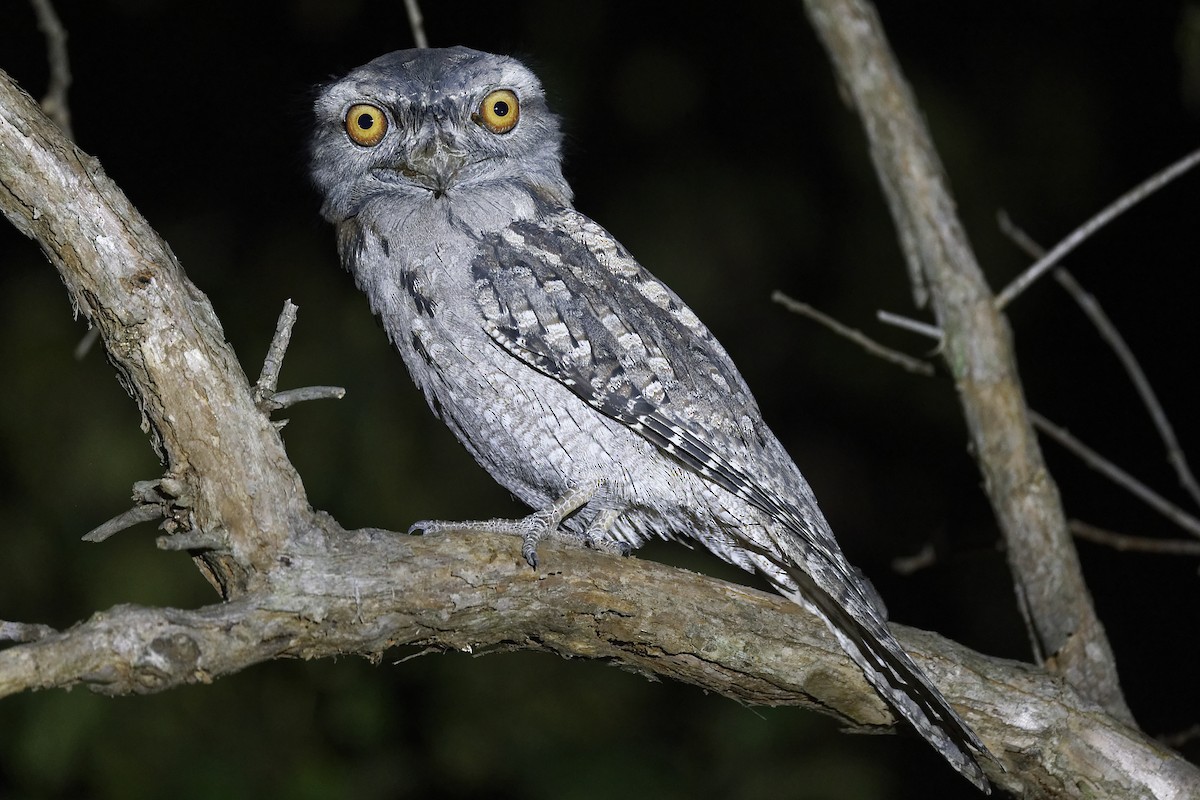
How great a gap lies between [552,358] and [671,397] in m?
0.23

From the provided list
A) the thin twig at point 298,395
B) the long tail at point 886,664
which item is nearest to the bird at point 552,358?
the long tail at point 886,664

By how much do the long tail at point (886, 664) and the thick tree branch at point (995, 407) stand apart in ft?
1.43

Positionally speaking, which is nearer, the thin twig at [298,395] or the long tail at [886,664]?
the thin twig at [298,395]

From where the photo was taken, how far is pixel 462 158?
2.01 meters

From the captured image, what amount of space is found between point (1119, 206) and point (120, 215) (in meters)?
1.81

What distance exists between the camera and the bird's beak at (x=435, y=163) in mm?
1969

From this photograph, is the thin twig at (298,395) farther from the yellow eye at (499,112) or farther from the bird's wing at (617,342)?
the yellow eye at (499,112)

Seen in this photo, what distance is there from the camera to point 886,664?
1.78 meters

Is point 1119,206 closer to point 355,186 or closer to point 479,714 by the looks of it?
point 355,186

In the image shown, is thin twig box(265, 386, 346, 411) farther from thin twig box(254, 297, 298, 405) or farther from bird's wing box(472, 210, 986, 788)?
bird's wing box(472, 210, 986, 788)

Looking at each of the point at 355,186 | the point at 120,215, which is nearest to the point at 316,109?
the point at 355,186

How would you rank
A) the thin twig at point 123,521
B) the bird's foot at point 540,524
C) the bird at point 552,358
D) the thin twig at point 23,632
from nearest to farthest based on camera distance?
the thin twig at point 23,632, the thin twig at point 123,521, the bird's foot at point 540,524, the bird at point 552,358

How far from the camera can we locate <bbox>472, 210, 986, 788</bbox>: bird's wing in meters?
1.79

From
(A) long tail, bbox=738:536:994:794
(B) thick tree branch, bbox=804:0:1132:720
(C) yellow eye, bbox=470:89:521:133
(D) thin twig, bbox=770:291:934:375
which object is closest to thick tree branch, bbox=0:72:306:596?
(C) yellow eye, bbox=470:89:521:133
